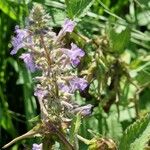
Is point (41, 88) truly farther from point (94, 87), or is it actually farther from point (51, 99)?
point (94, 87)

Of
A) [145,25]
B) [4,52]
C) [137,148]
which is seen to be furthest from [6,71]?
[137,148]

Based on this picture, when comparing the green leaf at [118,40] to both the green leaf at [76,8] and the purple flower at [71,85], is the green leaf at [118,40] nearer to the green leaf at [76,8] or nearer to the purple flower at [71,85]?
the green leaf at [76,8]

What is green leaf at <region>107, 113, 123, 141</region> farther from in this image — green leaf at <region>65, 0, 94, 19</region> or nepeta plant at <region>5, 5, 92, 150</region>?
nepeta plant at <region>5, 5, 92, 150</region>

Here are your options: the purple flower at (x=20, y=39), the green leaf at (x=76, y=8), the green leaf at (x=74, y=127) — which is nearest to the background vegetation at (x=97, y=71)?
the green leaf at (x=76, y=8)

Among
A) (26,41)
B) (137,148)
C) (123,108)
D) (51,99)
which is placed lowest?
(123,108)

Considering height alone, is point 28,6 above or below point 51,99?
above
